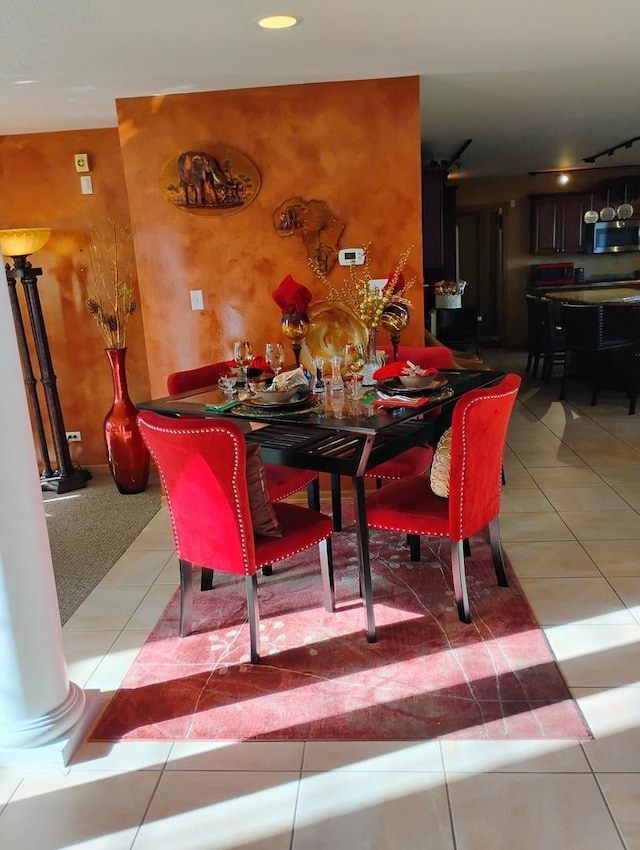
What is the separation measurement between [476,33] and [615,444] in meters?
2.98

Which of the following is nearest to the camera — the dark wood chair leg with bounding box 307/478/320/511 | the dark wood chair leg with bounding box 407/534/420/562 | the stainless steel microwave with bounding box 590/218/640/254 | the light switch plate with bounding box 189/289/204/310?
the dark wood chair leg with bounding box 407/534/420/562

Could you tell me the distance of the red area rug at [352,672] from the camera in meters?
2.10

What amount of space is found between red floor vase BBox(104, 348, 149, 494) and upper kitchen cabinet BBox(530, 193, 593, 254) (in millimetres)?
7100

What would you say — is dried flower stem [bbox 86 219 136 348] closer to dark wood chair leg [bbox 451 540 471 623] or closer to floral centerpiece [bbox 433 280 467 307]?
dark wood chair leg [bbox 451 540 471 623]

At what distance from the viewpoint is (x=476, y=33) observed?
9.73ft

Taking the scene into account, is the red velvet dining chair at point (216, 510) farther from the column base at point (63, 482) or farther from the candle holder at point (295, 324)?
the column base at point (63, 482)

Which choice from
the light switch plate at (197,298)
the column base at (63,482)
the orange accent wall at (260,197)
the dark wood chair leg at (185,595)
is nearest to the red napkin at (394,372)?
the dark wood chair leg at (185,595)

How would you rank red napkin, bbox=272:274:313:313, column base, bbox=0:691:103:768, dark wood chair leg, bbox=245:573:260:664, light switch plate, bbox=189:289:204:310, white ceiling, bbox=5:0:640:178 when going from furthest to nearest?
light switch plate, bbox=189:289:204:310, red napkin, bbox=272:274:313:313, white ceiling, bbox=5:0:640:178, dark wood chair leg, bbox=245:573:260:664, column base, bbox=0:691:103:768

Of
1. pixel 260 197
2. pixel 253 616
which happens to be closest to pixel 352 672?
pixel 253 616

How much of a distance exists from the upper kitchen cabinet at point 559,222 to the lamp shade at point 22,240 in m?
7.23

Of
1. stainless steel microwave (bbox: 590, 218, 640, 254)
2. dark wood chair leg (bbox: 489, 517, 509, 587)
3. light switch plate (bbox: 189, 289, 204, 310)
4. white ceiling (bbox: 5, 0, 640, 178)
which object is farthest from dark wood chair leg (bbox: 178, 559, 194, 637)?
stainless steel microwave (bbox: 590, 218, 640, 254)

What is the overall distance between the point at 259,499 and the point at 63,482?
2719 millimetres

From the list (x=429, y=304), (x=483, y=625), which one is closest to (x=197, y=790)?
(x=483, y=625)

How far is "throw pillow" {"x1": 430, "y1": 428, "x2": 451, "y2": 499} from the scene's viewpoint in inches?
102
